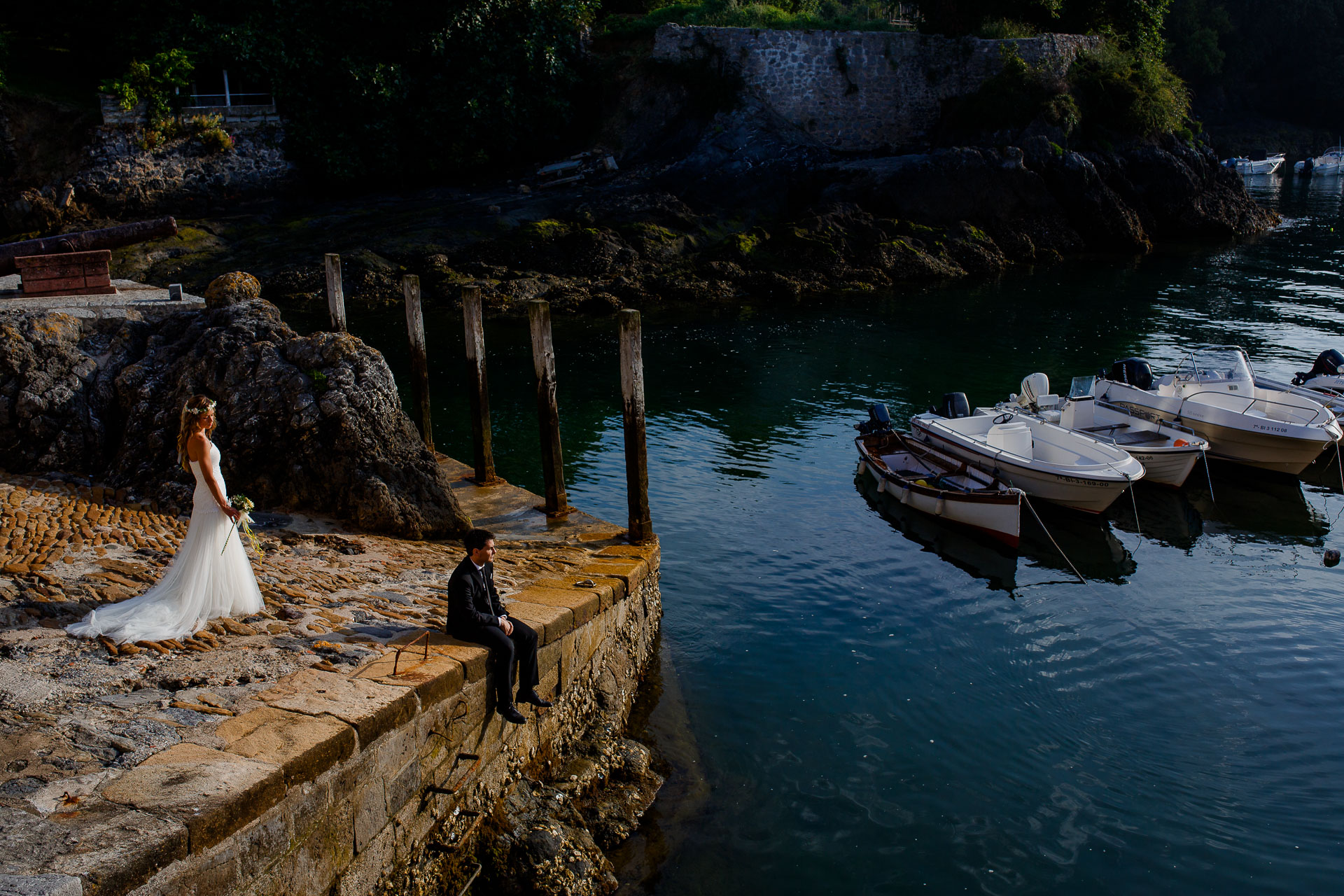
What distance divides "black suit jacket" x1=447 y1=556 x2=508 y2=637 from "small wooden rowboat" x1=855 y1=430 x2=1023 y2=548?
30.7 ft

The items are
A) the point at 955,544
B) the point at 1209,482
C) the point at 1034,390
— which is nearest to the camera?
the point at 955,544

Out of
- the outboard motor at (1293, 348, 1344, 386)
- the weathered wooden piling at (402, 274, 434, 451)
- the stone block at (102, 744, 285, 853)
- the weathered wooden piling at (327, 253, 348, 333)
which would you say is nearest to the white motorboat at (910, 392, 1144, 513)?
the outboard motor at (1293, 348, 1344, 386)

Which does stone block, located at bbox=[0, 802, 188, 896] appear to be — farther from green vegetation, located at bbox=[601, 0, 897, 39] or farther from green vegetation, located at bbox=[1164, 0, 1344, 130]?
green vegetation, located at bbox=[1164, 0, 1344, 130]

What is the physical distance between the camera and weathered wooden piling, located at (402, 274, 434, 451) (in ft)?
47.4

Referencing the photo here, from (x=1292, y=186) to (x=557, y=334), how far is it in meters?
58.3

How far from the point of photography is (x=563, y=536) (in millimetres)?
11094

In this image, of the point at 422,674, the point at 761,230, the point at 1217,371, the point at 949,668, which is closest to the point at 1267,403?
the point at 1217,371

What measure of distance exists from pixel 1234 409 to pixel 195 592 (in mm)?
17524

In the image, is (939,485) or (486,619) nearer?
(486,619)

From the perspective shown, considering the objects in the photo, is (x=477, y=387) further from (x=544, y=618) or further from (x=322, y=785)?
(x=322, y=785)

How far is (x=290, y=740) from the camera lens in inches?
214

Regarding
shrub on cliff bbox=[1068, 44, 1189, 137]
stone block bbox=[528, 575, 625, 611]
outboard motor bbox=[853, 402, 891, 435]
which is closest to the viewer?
stone block bbox=[528, 575, 625, 611]

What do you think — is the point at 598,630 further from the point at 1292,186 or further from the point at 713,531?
the point at 1292,186

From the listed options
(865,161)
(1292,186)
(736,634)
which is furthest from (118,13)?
(1292,186)
